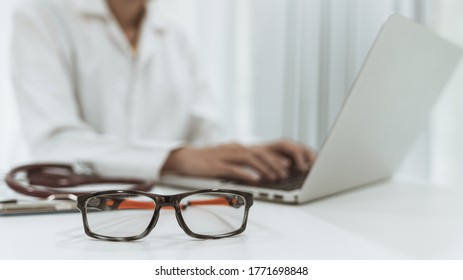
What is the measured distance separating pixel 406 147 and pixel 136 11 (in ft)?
2.58

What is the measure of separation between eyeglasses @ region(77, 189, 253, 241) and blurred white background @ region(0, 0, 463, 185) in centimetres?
43

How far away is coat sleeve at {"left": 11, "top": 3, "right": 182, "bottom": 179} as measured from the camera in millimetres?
693

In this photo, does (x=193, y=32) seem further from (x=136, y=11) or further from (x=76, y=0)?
(x=76, y=0)

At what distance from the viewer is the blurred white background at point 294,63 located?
0.95 metres

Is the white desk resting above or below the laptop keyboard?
Result: above

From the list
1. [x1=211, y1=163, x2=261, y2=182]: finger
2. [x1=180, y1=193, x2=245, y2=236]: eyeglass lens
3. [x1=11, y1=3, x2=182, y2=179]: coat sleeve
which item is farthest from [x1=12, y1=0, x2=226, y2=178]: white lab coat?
[x1=180, y1=193, x2=245, y2=236]: eyeglass lens

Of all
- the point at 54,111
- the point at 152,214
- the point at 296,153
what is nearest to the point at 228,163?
the point at 296,153

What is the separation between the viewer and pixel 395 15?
390mm

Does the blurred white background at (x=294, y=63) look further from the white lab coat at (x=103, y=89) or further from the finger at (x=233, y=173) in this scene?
the finger at (x=233, y=173)

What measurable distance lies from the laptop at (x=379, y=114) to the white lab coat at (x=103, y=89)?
0.17 meters

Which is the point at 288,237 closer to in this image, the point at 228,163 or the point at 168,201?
the point at 168,201

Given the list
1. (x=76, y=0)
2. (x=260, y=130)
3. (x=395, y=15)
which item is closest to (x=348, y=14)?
(x=260, y=130)

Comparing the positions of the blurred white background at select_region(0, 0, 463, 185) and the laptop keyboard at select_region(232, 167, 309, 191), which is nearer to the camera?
the laptop keyboard at select_region(232, 167, 309, 191)

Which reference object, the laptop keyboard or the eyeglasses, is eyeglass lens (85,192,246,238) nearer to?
the eyeglasses
